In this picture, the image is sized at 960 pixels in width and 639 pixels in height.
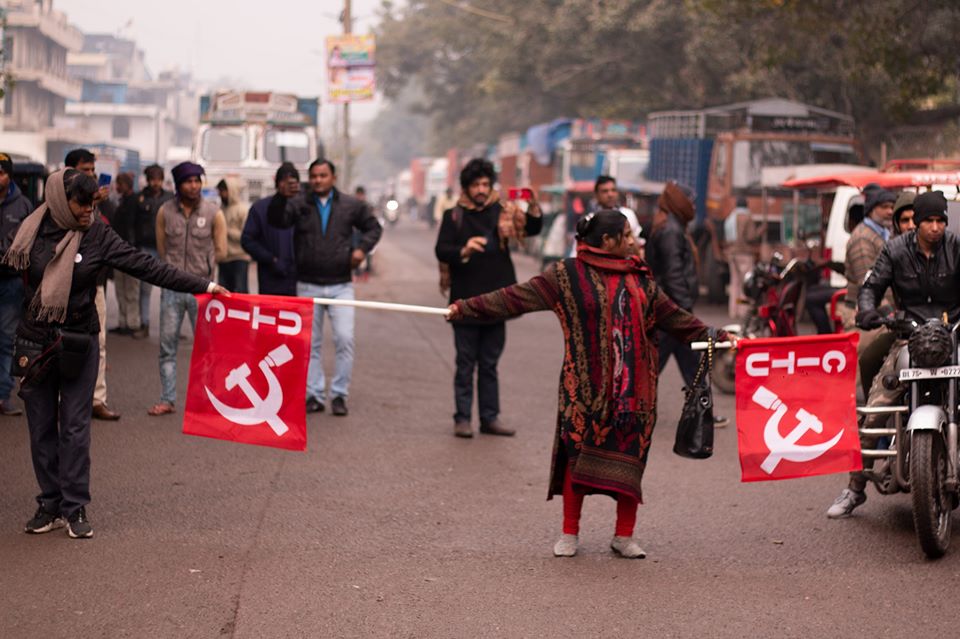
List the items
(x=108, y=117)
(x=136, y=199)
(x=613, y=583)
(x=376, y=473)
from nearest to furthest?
(x=613, y=583) < (x=376, y=473) < (x=136, y=199) < (x=108, y=117)

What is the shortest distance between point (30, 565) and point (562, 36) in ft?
120

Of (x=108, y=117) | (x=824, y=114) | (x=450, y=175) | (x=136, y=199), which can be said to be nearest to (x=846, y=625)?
(x=136, y=199)

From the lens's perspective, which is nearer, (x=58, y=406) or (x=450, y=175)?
(x=58, y=406)

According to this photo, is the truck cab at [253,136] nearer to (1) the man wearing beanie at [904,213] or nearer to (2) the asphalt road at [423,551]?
(2) the asphalt road at [423,551]

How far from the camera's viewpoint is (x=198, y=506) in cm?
755

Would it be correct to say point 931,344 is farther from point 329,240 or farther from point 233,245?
point 233,245

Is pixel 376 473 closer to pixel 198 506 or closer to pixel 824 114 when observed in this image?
pixel 198 506

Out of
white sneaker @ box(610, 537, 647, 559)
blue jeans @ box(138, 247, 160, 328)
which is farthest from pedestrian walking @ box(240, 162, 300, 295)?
blue jeans @ box(138, 247, 160, 328)

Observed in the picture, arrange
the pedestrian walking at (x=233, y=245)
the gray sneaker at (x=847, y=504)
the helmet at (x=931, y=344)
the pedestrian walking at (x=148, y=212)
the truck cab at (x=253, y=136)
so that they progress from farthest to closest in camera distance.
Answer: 1. the truck cab at (x=253, y=136)
2. the pedestrian walking at (x=148, y=212)
3. the pedestrian walking at (x=233, y=245)
4. the gray sneaker at (x=847, y=504)
5. the helmet at (x=931, y=344)

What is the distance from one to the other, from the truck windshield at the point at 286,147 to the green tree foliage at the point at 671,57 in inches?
306

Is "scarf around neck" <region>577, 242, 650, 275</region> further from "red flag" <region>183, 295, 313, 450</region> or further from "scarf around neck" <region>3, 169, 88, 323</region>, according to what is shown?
"scarf around neck" <region>3, 169, 88, 323</region>

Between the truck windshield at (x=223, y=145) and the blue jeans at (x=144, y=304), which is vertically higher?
the truck windshield at (x=223, y=145)

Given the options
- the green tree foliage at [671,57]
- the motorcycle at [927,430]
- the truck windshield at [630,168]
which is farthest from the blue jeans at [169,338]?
the truck windshield at [630,168]

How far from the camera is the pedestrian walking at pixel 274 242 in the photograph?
1072 centimetres
